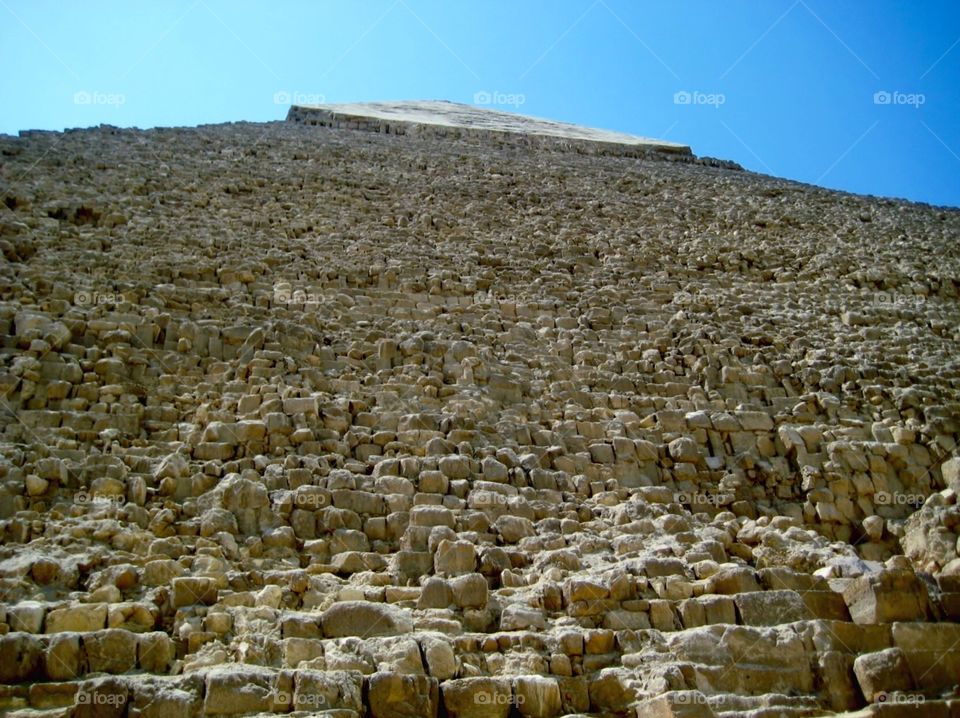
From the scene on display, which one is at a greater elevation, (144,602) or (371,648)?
(144,602)

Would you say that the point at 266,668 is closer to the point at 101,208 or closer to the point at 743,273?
the point at 101,208

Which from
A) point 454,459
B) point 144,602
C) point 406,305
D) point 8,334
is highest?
point 406,305

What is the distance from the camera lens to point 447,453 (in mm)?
5902

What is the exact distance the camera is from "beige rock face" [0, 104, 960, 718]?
4.00 metres

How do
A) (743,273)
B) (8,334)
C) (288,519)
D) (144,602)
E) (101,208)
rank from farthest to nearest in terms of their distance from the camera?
(743,273)
(101,208)
(8,334)
(288,519)
(144,602)

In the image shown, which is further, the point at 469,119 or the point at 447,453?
the point at 469,119

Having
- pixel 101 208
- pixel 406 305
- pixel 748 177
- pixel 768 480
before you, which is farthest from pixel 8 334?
pixel 748 177

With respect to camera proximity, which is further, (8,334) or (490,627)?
(8,334)

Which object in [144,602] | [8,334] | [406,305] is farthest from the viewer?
[406,305]

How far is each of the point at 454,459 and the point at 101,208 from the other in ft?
16.6

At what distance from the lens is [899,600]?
14.8 feet

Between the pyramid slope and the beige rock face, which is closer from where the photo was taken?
the beige rock face

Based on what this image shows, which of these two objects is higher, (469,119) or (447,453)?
(469,119)

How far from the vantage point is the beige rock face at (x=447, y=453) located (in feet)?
13.1
